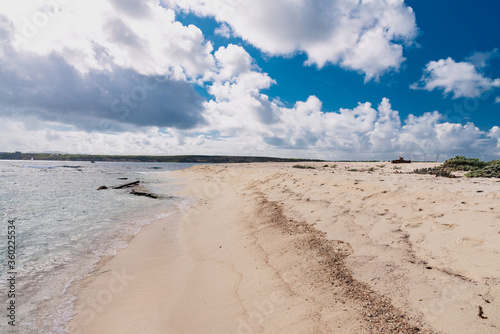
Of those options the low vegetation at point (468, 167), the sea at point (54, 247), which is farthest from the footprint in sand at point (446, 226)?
the low vegetation at point (468, 167)

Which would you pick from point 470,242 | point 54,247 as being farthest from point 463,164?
point 54,247

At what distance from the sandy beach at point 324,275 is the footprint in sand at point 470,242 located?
17 mm

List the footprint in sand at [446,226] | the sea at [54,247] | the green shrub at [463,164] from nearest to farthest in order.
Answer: the sea at [54,247]
the footprint in sand at [446,226]
the green shrub at [463,164]

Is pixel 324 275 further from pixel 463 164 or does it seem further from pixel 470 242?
pixel 463 164

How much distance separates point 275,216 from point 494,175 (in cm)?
1280

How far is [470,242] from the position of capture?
14.9 feet

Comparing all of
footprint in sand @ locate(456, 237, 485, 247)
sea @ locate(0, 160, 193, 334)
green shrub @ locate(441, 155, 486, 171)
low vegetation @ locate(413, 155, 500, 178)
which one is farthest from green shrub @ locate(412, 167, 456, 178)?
sea @ locate(0, 160, 193, 334)

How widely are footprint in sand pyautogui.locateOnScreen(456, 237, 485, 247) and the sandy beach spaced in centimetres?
2

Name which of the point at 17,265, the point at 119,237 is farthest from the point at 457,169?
the point at 17,265

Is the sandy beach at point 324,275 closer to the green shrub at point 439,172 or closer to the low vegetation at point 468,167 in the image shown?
the green shrub at point 439,172

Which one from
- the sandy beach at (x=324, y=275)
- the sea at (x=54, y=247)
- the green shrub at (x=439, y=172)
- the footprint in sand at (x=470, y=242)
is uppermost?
the green shrub at (x=439, y=172)

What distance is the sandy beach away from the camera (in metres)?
3.15

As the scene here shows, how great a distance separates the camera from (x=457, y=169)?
1673cm

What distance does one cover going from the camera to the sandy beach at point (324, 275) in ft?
10.3
